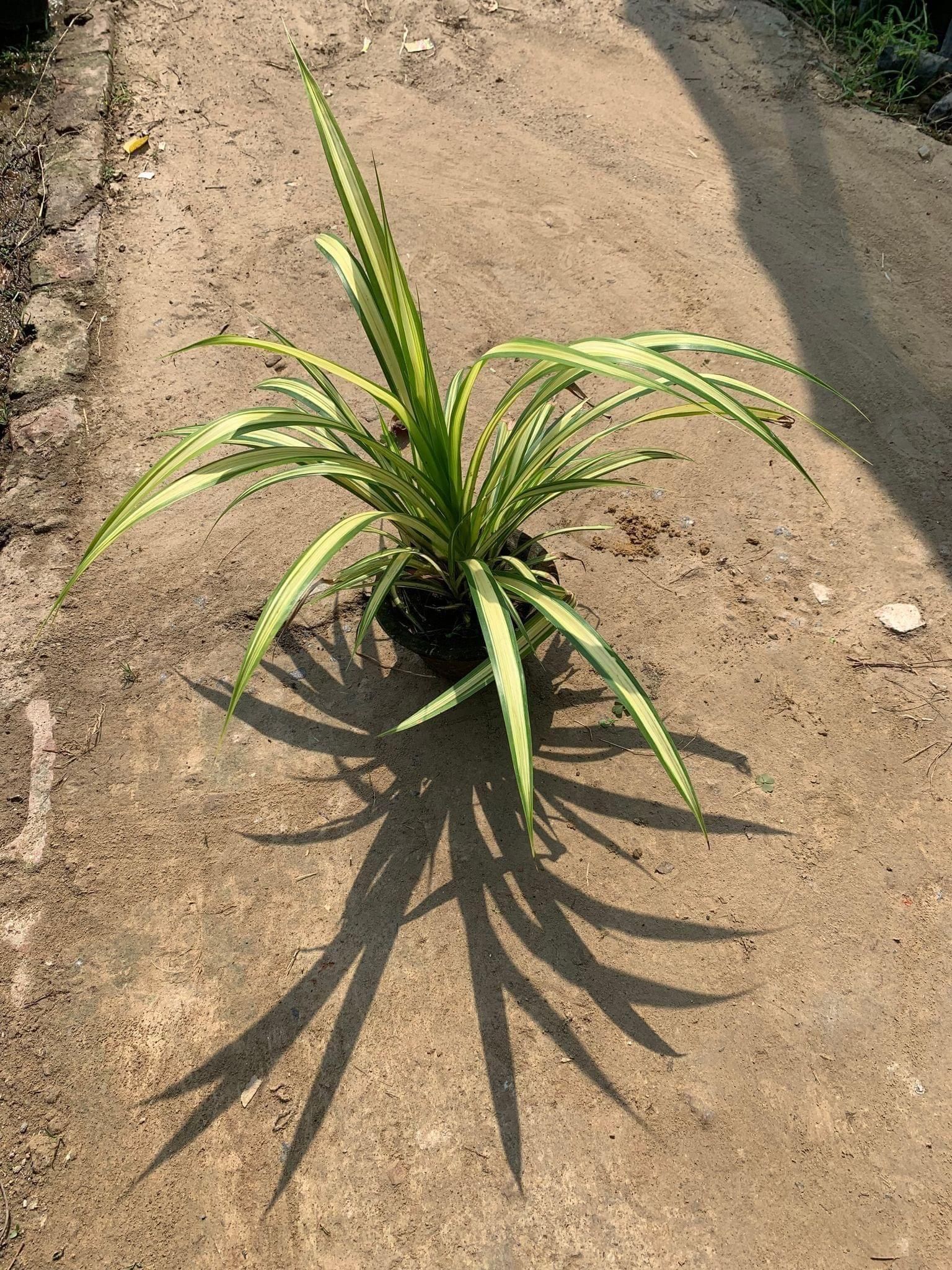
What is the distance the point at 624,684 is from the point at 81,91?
3.20 metres

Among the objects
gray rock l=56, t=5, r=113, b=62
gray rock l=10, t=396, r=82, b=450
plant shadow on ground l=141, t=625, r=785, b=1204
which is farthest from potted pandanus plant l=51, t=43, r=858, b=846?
gray rock l=56, t=5, r=113, b=62

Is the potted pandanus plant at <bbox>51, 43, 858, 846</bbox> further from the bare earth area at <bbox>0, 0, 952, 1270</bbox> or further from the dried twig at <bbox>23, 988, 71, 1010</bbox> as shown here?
the dried twig at <bbox>23, 988, 71, 1010</bbox>

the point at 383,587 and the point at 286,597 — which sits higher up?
the point at 286,597

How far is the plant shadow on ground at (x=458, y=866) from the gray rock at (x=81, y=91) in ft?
7.75

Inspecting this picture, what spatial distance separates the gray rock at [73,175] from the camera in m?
2.83

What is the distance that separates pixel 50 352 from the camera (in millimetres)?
2520

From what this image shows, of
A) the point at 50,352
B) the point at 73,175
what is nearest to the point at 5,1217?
the point at 50,352

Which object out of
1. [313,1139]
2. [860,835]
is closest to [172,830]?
[313,1139]

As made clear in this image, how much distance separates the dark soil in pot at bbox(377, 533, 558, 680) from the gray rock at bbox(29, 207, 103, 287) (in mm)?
1739

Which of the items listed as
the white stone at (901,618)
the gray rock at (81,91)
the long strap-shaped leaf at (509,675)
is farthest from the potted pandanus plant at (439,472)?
the gray rock at (81,91)

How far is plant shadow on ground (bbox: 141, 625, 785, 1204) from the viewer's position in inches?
58.7

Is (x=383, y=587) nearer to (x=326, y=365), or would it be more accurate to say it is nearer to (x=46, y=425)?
(x=326, y=365)

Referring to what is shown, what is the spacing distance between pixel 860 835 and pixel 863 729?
0.24 meters

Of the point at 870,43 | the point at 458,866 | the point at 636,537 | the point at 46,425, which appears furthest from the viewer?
the point at 870,43
